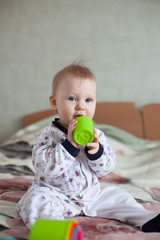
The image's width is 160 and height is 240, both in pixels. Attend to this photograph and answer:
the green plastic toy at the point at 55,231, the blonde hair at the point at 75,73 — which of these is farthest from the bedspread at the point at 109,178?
the blonde hair at the point at 75,73

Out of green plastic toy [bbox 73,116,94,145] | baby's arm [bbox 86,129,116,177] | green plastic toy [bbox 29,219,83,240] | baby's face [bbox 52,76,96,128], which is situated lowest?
green plastic toy [bbox 29,219,83,240]

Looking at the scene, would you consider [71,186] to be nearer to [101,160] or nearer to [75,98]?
A: [101,160]

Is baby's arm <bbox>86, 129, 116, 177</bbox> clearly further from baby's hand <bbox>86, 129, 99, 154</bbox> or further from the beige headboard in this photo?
the beige headboard

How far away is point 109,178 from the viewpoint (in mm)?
1631

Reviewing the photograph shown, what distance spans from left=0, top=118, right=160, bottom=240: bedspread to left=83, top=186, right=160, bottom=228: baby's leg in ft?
0.08

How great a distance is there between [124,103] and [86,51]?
580 millimetres

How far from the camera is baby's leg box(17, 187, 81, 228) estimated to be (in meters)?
0.86

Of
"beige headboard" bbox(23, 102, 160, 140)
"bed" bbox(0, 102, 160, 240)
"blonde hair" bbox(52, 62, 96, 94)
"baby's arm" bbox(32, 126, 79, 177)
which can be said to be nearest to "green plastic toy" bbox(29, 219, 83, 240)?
"bed" bbox(0, 102, 160, 240)

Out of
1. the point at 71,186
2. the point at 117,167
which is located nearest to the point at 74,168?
the point at 71,186

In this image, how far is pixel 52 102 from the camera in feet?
3.69

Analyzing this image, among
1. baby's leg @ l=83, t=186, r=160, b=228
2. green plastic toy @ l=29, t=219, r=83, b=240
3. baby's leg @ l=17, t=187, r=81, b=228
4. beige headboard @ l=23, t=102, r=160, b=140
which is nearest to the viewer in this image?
green plastic toy @ l=29, t=219, r=83, b=240

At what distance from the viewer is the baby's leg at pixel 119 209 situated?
983 mm

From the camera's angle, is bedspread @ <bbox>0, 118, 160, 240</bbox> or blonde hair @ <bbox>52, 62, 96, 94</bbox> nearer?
bedspread @ <bbox>0, 118, 160, 240</bbox>

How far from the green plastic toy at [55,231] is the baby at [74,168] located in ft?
0.66
